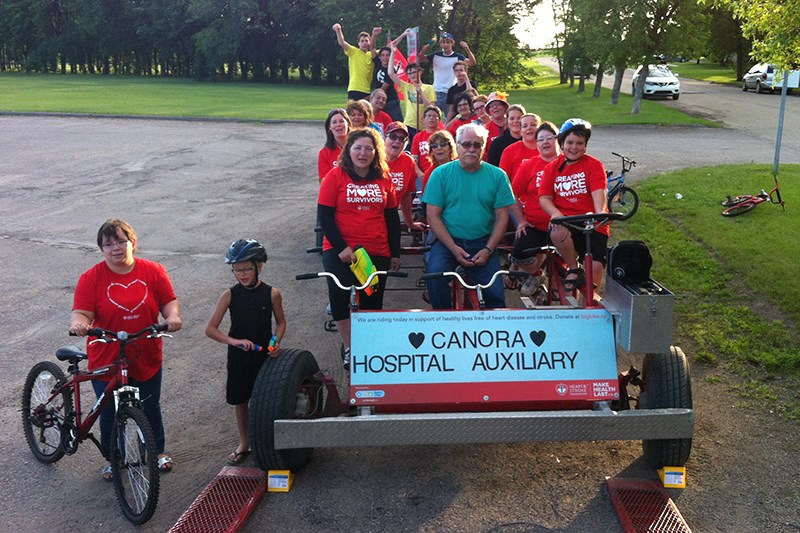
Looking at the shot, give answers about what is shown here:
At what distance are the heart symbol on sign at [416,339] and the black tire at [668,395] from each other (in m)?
1.49

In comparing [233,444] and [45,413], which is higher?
[45,413]

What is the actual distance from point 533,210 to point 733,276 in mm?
3536

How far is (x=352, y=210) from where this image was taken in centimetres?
617

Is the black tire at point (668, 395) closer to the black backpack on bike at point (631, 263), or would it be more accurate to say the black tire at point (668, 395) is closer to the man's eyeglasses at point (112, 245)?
the black backpack on bike at point (631, 263)

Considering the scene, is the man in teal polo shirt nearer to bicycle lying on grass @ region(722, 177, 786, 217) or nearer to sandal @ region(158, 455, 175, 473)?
sandal @ region(158, 455, 175, 473)

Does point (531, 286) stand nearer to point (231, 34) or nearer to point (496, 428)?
point (496, 428)

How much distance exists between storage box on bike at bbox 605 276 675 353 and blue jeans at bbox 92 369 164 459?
310 centimetres

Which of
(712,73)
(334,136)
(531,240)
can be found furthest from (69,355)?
(712,73)

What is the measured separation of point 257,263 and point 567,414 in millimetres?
2181

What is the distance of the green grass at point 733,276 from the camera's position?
663cm

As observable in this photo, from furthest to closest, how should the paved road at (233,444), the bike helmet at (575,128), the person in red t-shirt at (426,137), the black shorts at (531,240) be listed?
1. the person in red t-shirt at (426,137)
2. the black shorts at (531,240)
3. the bike helmet at (575,128)
4. the paved road at (233,444)

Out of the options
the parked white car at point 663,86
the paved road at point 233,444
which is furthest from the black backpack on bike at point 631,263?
the parked white car at point 663,86

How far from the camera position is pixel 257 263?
4.95 meters

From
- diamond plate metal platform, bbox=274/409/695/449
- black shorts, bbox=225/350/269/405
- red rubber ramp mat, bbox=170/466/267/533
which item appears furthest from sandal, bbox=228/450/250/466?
diamond plate metal platform, bbox=274/409/695/449
